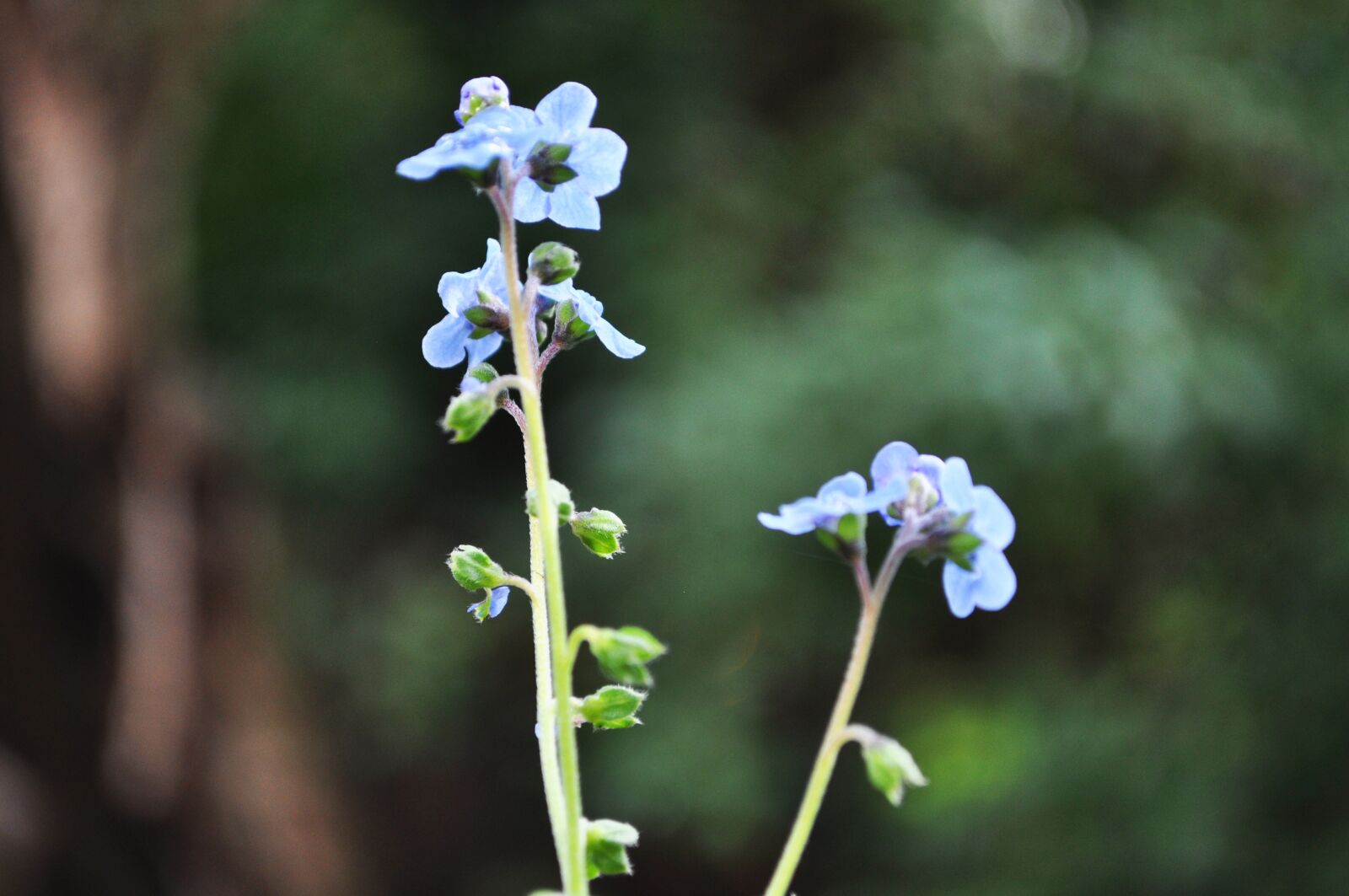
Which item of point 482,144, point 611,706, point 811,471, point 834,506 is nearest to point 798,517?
point 834,506

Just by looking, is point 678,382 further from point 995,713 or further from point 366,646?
point 366,646

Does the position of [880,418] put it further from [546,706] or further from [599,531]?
[546,706]

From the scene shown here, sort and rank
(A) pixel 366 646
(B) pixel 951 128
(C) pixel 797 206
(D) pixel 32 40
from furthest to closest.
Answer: (A) pixel 366 646 < (C) pixel 797 206 < (B) pixel 951 128 < (D) pixel 32 40

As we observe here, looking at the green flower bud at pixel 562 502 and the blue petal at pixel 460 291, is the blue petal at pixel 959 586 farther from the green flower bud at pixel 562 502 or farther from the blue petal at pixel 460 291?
the blue petal at pixel 460 291

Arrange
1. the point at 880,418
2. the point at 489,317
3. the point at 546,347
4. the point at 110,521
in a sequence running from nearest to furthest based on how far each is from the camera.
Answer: the point at 489,317 → the point at 546,347 → the point at 110,521 → the point at 880,418

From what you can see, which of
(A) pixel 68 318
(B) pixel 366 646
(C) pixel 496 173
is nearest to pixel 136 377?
(A) pixel 68 318

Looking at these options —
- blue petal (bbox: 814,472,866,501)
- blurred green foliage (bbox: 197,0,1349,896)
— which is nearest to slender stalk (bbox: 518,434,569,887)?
blue petal (bbox: 814,472,866,501)

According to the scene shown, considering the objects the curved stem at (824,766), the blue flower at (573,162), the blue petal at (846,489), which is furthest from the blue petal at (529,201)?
the curved stem at (824,766)
